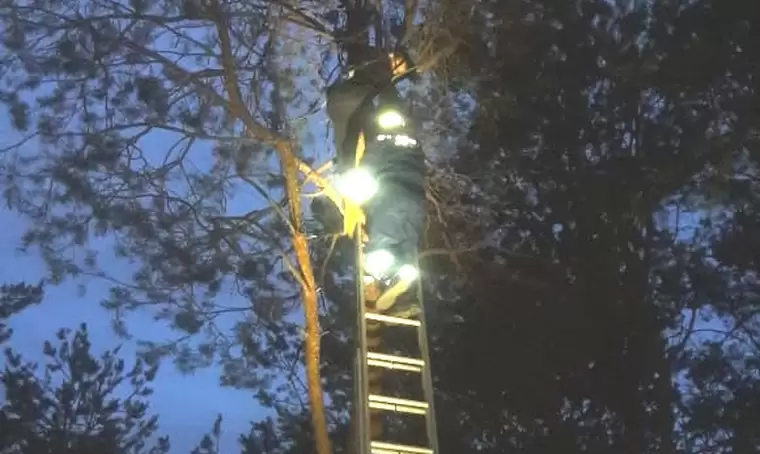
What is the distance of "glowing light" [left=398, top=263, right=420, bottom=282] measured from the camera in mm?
5727

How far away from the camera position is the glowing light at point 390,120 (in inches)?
243

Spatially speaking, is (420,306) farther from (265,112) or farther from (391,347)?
(265,112)

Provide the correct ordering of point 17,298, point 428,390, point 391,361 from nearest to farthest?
point 428,390
point 391,361
point 17,298

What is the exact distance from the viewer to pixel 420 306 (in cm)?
593

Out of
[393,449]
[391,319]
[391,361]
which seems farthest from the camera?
[391,319]

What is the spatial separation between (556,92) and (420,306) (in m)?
5.59

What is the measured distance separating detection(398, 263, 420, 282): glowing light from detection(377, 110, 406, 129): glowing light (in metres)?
0.83

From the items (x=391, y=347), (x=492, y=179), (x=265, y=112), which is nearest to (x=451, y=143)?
(x=492, y=179)

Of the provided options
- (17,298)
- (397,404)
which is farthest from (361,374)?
(17,298)

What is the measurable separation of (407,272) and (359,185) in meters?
0.57

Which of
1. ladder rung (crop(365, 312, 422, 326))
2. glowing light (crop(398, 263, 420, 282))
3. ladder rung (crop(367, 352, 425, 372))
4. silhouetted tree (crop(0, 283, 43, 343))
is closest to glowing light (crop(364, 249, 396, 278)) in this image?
glowing light (crop(398, 263, 420, 282))

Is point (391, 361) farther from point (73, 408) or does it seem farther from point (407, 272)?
point (73, 408)

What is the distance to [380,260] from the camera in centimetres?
573

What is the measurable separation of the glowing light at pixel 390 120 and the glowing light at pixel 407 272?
830 mm
